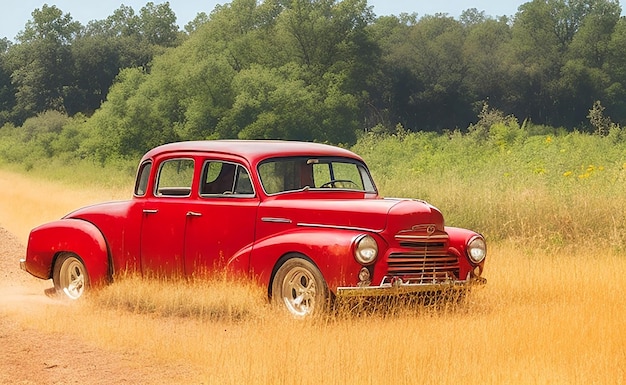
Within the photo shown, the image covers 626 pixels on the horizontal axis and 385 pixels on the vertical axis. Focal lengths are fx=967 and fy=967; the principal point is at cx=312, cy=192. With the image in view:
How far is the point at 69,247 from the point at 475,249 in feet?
15.0

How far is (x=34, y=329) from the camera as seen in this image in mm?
9523

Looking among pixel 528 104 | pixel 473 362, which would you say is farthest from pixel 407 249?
pixel 528 104

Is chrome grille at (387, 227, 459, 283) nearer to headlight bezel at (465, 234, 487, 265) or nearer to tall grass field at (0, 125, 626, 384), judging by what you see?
headlight bezel at (465, 234, 487, 265)

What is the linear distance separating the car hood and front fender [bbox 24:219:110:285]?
7.60 ft

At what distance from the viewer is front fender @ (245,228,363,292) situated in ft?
28.3

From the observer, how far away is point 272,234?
934cm

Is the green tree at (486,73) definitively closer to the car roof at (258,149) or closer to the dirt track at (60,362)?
the car roof at (258,149)

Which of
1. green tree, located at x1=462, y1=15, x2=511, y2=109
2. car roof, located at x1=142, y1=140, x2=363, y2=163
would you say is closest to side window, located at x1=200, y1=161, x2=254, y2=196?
car roof, located at x1=142, y1=140, x2=363, y2=163

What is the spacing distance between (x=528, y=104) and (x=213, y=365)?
8649 cm

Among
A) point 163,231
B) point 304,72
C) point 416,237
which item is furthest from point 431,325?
point 304,72

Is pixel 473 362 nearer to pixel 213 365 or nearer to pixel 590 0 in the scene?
pixel 213 365

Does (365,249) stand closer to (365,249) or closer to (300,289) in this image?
(365,249)

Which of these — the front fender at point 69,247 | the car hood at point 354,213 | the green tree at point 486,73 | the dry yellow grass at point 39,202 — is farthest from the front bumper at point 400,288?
the green tree at point 486,73

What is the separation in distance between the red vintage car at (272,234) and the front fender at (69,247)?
14 mm
